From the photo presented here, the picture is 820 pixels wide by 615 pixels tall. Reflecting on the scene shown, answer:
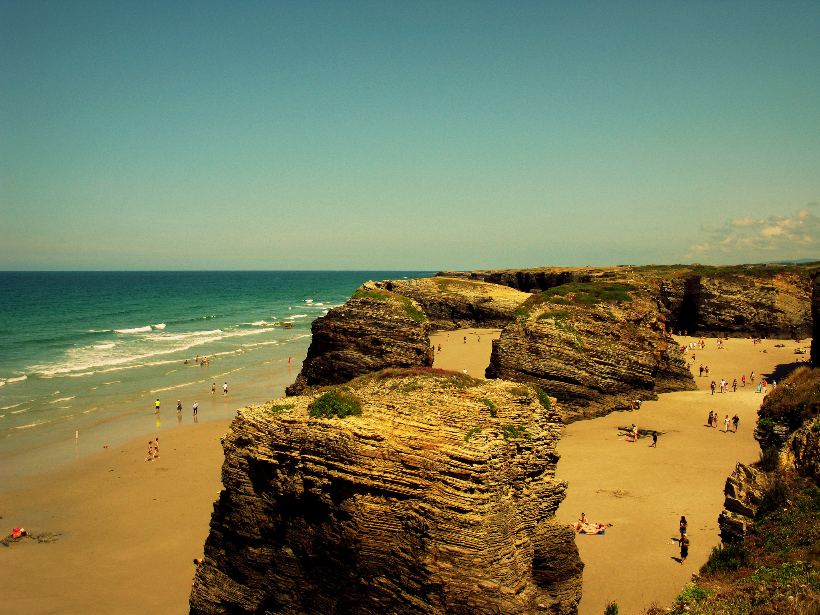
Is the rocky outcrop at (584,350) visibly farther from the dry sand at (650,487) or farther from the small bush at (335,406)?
the small bush at (335,406)

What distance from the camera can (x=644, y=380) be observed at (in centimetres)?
3569

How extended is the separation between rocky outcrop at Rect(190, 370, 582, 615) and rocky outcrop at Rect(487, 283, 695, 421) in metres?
19.4

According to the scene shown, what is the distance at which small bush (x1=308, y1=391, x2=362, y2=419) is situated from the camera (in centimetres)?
1347

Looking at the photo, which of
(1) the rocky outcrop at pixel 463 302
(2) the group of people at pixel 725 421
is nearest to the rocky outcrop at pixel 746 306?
(1) the rocky outcrop at pixel 463 302

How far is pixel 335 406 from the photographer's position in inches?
536

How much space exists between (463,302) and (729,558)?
75.8 metres

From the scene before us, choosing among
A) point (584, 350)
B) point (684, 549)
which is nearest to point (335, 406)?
point (684, 549)

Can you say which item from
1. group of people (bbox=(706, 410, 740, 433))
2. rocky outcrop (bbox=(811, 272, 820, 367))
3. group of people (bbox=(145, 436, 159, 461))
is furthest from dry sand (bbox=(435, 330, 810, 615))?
group of people (bbox=(145, 436, 159, 461))

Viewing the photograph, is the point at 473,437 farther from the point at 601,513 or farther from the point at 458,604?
the point at 601,513

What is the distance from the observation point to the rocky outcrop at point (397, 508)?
11281mm

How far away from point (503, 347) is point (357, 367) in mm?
9416

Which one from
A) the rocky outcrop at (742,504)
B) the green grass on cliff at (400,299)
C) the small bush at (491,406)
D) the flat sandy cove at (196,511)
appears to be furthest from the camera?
the green grass on cliff at (400,299)

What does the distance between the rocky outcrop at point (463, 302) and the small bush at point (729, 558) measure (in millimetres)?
71515

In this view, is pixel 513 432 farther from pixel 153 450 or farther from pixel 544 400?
pixel 153 450
